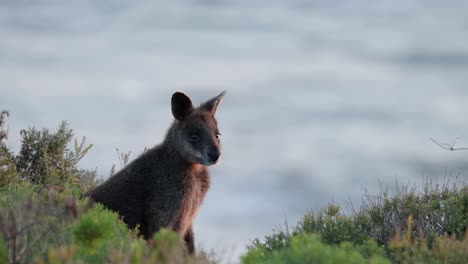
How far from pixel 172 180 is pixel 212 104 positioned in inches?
56.0

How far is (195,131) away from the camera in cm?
1217

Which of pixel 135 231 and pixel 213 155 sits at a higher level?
pixel 213 155

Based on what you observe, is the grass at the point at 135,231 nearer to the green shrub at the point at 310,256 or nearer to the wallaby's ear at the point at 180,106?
the green shrub at the point at 310,256

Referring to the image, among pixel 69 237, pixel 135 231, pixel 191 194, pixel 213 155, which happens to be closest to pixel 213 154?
pixel 213 155

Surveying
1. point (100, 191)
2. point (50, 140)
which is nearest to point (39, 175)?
point (50, 140)

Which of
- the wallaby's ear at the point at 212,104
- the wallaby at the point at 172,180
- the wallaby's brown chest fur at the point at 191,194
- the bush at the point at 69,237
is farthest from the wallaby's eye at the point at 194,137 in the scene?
the bush at the point at 69,237

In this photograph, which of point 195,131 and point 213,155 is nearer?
point 213,155

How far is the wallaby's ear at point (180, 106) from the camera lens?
40.8 ft

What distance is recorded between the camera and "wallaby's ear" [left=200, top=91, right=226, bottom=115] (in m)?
12.6

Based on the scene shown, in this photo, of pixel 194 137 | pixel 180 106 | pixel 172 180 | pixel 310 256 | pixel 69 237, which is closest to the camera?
pixel 310 256

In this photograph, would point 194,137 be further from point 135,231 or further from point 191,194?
point 135,231

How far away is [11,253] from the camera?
23.9 feet

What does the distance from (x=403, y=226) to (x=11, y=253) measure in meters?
7.87

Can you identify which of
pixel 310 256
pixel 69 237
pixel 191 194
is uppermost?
pixel 191 194
